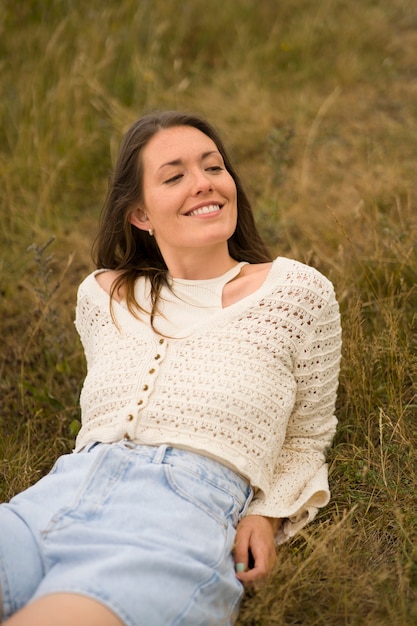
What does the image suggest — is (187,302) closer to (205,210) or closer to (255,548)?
(205,210)

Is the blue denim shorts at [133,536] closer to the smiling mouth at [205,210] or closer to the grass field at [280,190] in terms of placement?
the grass field at [280,190]

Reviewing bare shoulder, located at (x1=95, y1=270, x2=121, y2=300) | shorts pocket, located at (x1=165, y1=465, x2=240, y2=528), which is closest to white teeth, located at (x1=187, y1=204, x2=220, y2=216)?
bare shoulder, located at (x1=95, y1=270, x2=121, y2=300)

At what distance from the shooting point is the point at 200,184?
2314 mm

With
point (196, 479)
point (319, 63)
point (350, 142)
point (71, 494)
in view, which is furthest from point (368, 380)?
point (319, 63)

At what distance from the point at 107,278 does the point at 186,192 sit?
0.49 meters

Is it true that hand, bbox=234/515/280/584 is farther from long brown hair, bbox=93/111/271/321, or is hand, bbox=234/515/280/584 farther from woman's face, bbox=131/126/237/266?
woman's face, bbox=131/126/237/266

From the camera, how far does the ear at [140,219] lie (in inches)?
101

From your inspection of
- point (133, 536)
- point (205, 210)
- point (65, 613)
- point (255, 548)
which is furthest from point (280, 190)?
point (65, 613)

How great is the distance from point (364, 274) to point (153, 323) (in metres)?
1.14

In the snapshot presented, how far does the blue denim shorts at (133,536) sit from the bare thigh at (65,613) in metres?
0.02

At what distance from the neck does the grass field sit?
0.62 meters

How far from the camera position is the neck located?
7.89 feet

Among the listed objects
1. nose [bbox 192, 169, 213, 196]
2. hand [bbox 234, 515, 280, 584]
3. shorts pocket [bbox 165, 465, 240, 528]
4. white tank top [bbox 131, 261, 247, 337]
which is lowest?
hand [bbox 234, 515, 280, 584]

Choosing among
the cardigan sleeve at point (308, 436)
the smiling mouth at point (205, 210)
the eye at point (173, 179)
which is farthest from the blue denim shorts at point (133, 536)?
the eye at point (173, 179)
